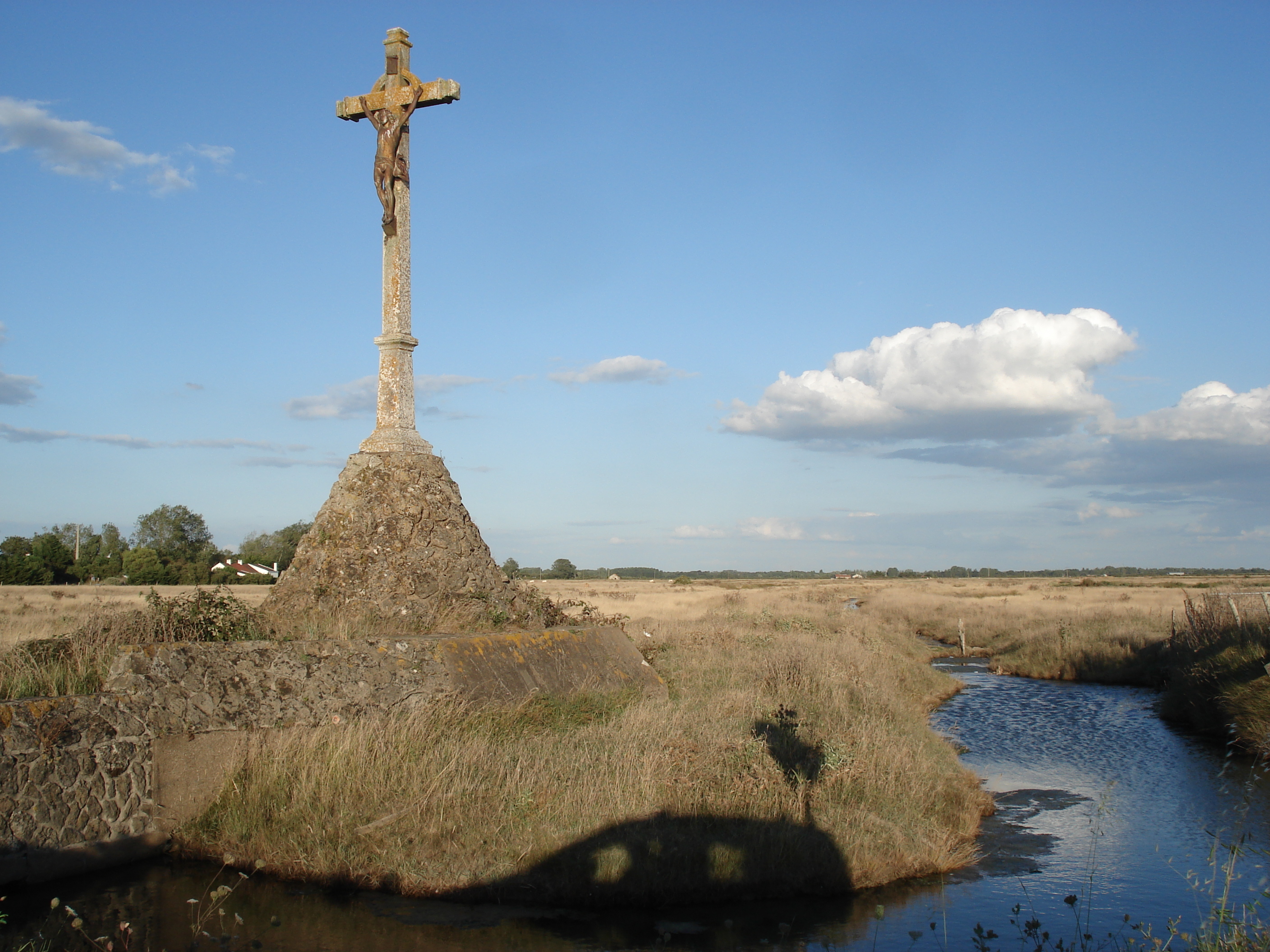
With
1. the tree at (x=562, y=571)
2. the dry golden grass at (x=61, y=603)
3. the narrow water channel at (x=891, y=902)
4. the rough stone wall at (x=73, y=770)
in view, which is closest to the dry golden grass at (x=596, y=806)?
the narrow water channel at (x=891, y=902)

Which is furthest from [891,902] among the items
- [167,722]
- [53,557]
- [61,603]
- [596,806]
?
[53,557]

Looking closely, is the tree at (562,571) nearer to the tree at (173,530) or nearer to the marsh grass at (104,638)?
the tree at (173,530)

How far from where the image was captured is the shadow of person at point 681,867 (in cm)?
604

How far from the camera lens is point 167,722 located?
6.34 meters

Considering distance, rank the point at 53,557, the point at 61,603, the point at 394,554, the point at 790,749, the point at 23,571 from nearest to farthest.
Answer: the point at 790,749 < the point at 394,554 < the point at 61,603 < the point at 23,571 < the point at 53,557

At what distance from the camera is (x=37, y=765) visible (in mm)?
5664

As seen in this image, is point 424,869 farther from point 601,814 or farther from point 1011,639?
point 1011,639

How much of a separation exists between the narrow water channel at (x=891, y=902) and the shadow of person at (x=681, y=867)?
121 millimetres

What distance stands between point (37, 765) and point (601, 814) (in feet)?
11.9

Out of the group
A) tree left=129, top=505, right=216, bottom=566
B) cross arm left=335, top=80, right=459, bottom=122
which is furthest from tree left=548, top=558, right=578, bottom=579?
cross arm left=335, top=80, right=459, bottom=122

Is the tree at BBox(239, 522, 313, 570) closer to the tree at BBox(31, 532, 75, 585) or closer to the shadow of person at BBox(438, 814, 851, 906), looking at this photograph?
the tree at BBox(31, 532, 75, 585)

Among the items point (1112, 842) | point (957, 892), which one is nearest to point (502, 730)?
point (957, 892)

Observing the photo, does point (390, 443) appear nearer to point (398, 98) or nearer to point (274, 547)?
point (398, 98)

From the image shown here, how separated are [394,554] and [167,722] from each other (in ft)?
11.0
